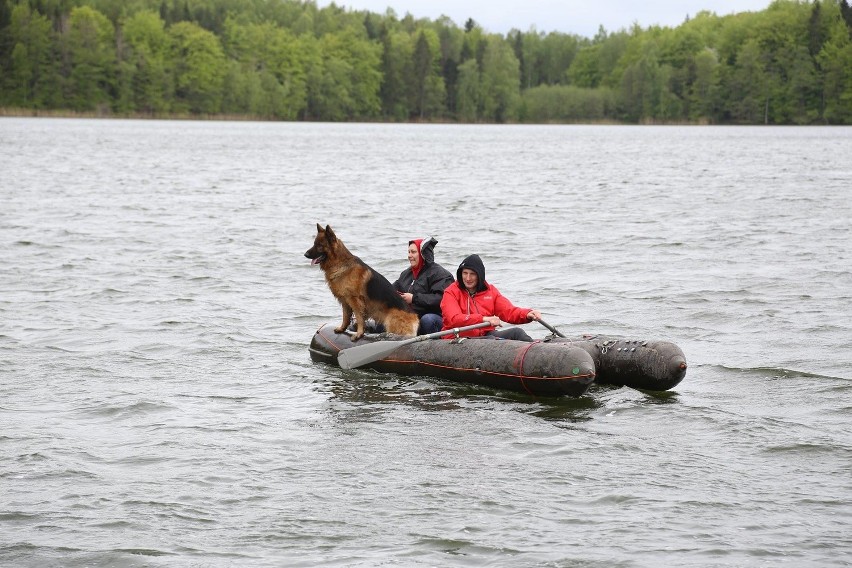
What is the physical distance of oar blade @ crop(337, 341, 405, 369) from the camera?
492 inches

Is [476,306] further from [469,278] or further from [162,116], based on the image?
[162,116]

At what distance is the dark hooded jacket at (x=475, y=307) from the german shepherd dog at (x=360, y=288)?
0.55 meters

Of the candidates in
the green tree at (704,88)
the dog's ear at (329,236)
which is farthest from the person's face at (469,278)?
the green tree at (704,88)

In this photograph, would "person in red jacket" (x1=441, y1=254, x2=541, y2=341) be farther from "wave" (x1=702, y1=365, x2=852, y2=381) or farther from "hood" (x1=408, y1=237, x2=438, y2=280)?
"wave" (x1=702, y1=365, x2=852, y2=381)

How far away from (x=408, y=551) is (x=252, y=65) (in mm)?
151527

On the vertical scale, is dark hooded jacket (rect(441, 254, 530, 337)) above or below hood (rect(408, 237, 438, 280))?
below

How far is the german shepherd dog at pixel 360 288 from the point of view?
41.0 feet

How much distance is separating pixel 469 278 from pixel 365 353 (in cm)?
156

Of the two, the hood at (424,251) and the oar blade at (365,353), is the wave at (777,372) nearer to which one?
the hood at (424,251)

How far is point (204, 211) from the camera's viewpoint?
35.1 metres

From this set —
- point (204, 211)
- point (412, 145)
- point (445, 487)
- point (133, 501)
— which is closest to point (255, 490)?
point (133, 501)

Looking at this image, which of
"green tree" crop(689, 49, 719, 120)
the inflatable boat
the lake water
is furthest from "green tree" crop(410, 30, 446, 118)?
the inflatable boat

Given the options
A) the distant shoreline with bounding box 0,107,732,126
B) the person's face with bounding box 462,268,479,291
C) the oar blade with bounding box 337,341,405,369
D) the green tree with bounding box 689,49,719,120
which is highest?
the green tree with bounding box 689,49,719,120

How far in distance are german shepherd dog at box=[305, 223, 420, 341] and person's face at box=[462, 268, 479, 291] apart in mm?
927
